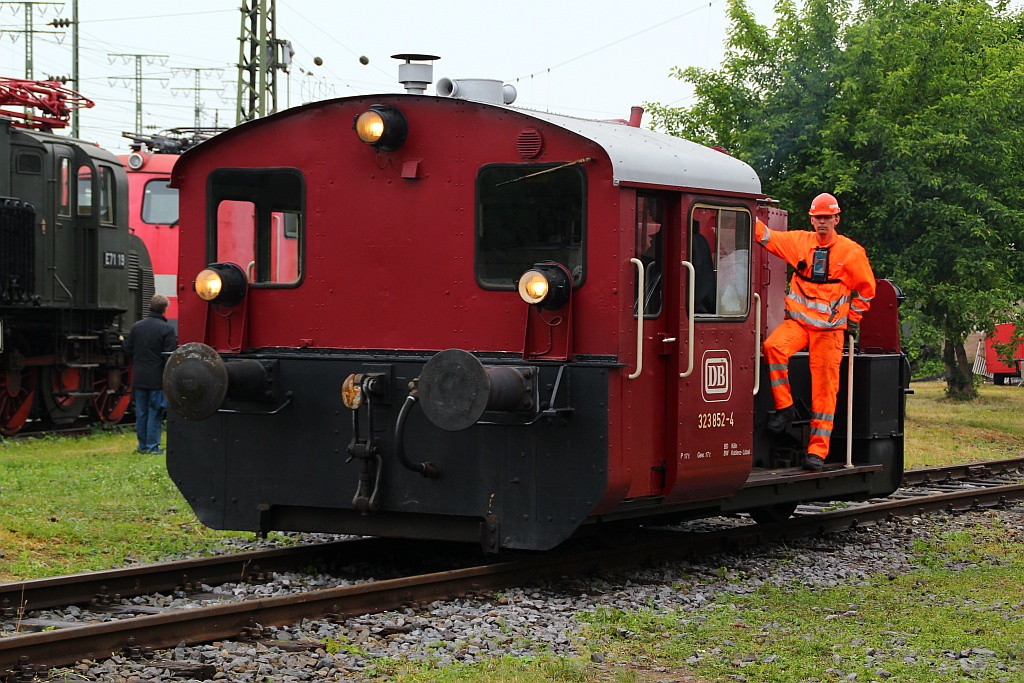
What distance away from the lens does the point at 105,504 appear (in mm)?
10703

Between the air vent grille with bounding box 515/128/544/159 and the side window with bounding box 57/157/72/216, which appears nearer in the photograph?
the air vent grille with bounding box 515/128/544/159

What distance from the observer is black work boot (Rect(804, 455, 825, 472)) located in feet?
31.5

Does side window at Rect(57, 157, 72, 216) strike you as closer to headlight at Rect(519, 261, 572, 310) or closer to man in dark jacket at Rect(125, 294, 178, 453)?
man in dark jacket at Rect(125, 294, 178, 453)

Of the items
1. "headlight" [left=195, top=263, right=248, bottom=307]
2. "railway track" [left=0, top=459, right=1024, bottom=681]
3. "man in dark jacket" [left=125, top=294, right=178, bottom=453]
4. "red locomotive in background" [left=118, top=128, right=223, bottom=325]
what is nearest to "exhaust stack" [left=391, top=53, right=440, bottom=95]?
"headlight" [left=195, top=263, right=248, bottom=307]

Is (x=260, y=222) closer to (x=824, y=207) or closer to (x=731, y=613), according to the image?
(x=731, y=613)

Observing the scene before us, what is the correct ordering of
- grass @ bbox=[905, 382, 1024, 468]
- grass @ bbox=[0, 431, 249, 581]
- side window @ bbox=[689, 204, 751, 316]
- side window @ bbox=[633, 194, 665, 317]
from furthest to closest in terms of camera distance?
grass @ bbox=[905, 382, 1024, 468] → grass @ bbox=[0, 431, 249, 581] → side window @ bbox=[689, 204, 751, 316] → side window @ bbox=[633, 194, 665, 317]

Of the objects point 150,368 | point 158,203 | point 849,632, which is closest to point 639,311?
point 849,632

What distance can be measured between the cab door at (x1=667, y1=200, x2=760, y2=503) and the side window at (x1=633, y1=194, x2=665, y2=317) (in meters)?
0.13

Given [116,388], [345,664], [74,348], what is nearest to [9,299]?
[74,348]

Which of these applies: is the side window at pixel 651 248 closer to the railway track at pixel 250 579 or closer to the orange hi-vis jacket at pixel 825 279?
the railway track at pixel 250 579

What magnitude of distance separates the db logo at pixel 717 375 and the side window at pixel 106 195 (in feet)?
40.2

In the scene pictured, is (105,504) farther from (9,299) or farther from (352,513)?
(9,299)

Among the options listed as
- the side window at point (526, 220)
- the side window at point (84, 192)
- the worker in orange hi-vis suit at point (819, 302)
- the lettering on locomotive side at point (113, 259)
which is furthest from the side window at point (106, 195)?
the side window at point (526, 220)

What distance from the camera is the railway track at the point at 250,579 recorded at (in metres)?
5.90
